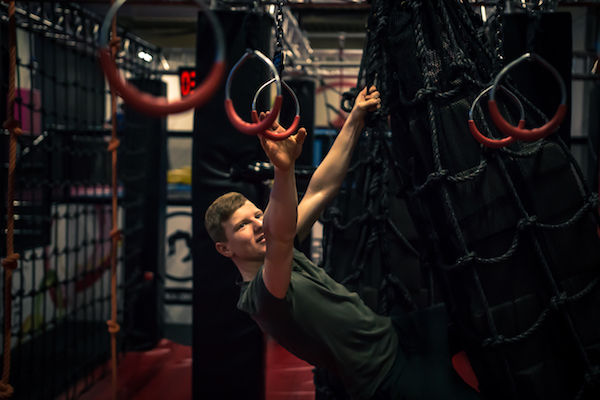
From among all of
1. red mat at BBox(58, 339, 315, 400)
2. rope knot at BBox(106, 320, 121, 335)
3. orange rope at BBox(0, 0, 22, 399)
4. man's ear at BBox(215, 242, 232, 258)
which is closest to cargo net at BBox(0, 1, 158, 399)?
Result: orange rope at BBox(0, 0, 22, 399)

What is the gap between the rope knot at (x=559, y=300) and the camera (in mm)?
1027

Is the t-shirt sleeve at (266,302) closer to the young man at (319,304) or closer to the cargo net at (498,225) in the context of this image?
the young man at (319,304)

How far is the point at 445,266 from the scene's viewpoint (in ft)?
3.70

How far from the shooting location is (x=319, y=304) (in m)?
1.17

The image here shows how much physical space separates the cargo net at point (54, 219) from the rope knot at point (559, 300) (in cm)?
148

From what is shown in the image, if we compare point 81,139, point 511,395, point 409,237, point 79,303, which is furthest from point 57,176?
point 511,395

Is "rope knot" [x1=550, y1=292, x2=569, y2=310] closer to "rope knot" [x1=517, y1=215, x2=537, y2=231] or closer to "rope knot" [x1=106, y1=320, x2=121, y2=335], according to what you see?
"rope knot" [x1=517, y1=215, x2=537, y2=231]

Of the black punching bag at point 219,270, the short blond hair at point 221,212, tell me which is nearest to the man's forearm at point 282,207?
the short blond hair at point 221,212

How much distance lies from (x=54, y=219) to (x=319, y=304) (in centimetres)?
324

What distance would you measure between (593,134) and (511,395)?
9.66 feet

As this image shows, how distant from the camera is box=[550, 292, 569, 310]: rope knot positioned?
3.37 ft

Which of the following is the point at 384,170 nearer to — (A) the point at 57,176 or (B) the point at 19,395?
(B) the point at 19,395

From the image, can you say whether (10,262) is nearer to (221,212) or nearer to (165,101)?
(221,212)

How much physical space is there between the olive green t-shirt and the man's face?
0.09 m
